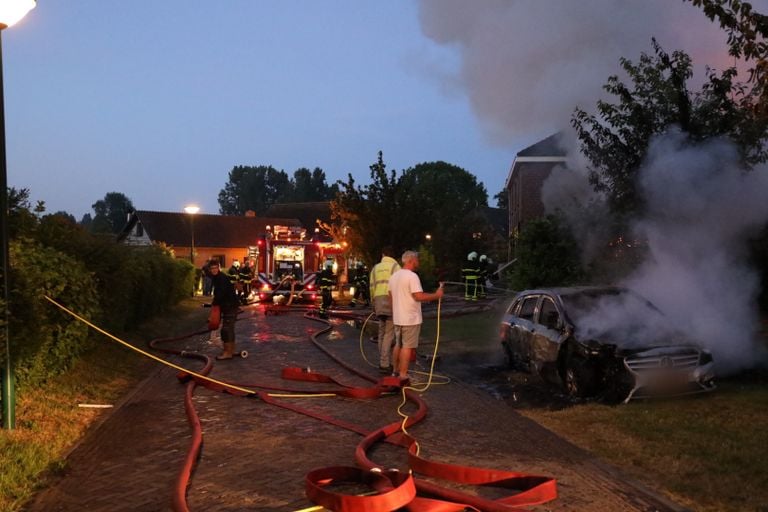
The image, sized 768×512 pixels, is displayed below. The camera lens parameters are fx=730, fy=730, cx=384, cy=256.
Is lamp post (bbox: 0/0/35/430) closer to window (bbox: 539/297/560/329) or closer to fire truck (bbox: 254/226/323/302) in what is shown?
window (bbox: 539/297/560/329)

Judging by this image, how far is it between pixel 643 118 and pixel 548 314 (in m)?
3.86

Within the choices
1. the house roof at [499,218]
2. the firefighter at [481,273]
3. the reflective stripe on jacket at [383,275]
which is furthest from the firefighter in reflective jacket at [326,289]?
the house roof at [499,218]

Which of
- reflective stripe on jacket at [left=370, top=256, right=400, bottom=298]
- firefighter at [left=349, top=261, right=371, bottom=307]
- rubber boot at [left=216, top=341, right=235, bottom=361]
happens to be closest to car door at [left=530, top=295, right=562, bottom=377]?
reflective stripe on jacket at [left=370, top=256, right=400, bottom=298]

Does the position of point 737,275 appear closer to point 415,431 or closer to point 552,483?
point 415,431

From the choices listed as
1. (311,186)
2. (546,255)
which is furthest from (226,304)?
(311,186)

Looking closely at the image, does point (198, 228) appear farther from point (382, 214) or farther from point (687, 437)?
point (687, 437)

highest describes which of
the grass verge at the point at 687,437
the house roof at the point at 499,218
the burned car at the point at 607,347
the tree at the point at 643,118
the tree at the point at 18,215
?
the house roof at the point at 499,218

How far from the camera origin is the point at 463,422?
755 centimetres

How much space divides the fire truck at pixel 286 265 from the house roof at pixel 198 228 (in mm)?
36863

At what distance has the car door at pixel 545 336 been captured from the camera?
30.1ft

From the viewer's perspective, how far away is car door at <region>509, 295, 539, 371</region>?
10156 mm

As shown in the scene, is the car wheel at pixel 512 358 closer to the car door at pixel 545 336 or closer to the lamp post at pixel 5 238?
the car door at pixel 545 336

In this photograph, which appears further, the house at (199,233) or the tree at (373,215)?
the house at (199,233)

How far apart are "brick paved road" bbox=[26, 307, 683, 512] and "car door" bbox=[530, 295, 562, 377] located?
978mm
